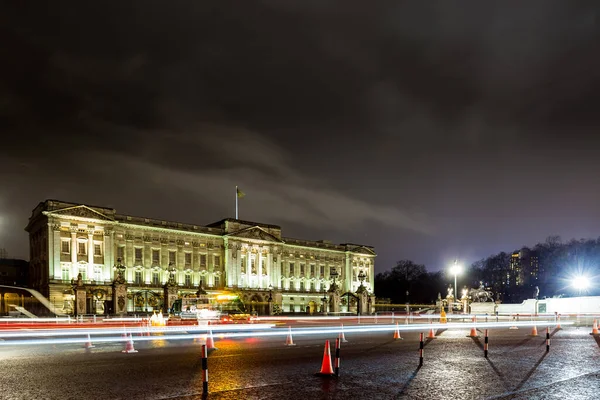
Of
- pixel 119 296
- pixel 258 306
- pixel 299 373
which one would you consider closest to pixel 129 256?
pixel 119 296

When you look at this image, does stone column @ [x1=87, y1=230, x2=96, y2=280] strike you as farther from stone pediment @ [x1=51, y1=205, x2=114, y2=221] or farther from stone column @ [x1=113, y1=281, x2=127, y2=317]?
stone column @ [x1=113, y1=281, x2=127, y2=317]

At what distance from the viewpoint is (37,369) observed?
543 inches

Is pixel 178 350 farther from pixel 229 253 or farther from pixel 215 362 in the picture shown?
pixel 229 253

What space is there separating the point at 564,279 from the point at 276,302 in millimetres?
51646

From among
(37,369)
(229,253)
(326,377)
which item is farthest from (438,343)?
(229,253)

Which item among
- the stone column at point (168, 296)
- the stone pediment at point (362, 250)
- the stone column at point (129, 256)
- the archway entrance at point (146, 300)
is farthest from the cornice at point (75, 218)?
the stone pediment at point (362, 250)

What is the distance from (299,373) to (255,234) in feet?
295

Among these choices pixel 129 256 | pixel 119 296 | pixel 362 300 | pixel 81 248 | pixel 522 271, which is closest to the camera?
pixel 119 296

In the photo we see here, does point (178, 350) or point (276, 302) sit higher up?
point (178, 350)

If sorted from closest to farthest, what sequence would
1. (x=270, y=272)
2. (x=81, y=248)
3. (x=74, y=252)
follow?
(x=74, y=252) < (x=81, y=248) < (x=270, y=272)

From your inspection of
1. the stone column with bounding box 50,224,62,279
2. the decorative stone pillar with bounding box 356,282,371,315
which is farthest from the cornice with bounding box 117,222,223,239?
the decorative stone pillar with bounding box 356,282,371,315

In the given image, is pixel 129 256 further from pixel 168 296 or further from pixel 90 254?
pixel 168 296

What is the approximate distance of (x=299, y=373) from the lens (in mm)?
12883

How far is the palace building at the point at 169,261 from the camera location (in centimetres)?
7750
